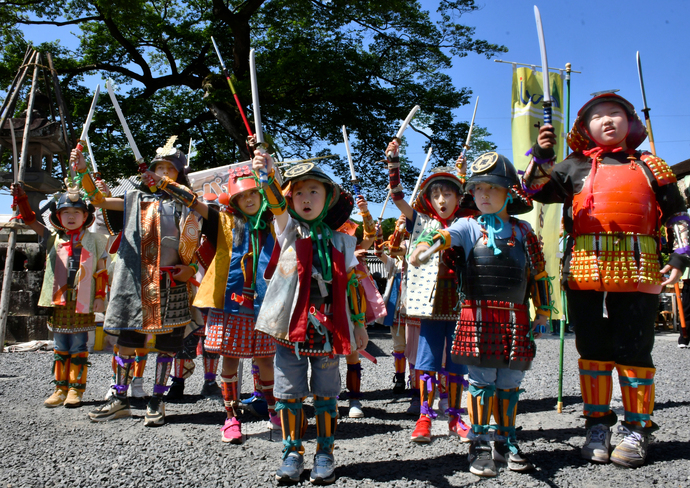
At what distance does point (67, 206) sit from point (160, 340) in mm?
1694

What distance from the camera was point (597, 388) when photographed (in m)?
3.12

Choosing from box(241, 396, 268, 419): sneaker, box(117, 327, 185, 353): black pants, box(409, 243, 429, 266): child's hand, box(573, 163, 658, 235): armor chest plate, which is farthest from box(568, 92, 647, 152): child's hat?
box(117, 327, 185, 353): black pants

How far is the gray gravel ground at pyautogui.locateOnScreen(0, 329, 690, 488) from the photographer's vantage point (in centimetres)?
277

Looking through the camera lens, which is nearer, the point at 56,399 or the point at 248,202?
the point at 248,202

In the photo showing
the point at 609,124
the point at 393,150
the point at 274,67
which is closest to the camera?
the point at 609,124

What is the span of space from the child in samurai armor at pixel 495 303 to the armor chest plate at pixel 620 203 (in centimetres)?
40

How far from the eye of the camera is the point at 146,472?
2873mm

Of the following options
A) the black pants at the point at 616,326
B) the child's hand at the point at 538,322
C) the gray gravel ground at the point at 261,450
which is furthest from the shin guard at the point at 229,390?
the black pants at the point at 616,326

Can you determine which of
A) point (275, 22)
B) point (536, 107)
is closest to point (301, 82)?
point (275, 22)

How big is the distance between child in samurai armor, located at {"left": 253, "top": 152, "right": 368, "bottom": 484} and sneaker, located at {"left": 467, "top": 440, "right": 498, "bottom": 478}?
2.48ft

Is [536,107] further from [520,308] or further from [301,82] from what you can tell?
[301,82]

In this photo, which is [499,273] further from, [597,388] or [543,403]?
[543,403]

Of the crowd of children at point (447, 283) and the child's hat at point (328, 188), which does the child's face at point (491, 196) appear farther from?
the child's hat at point (328, 188)

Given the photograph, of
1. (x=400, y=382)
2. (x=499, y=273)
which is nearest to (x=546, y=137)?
(x=499, y=273)
